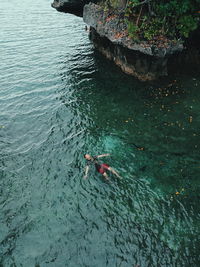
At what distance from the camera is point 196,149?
57.7 feet

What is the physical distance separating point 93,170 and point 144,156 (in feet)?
12.6

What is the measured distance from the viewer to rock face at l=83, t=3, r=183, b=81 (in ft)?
72.5

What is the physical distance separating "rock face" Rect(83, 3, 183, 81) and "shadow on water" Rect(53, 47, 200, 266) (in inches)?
46.1

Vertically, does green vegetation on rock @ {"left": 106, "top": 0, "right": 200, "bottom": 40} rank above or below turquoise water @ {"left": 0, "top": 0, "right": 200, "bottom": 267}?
above

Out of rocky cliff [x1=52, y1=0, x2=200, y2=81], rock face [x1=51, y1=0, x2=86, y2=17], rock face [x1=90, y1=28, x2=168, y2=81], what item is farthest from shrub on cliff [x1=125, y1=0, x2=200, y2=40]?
rock face [x1=51, y1=0, x2=86, y2=17]

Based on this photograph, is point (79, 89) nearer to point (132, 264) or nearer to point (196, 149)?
point (196, 149)

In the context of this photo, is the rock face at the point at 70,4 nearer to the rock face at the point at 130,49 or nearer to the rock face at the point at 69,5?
the rock face at the point at 69,5

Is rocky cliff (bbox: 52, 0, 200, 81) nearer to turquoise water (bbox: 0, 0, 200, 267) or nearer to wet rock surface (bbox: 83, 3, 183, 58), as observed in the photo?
wet rock surface (bbox: 83, 3, 183, 58)

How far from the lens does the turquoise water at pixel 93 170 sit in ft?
40.5

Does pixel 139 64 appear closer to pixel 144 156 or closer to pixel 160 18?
pixel 160 18

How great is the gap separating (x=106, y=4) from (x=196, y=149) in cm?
1845

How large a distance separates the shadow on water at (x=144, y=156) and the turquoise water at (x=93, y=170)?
0.06 m

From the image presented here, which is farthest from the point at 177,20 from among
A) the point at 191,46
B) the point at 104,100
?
the point at 104,100

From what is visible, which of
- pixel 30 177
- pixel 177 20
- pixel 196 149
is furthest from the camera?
pixel 177 20
